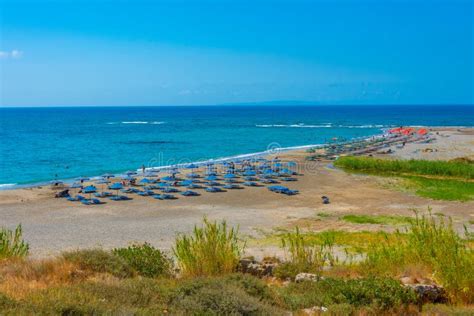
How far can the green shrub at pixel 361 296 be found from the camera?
7391mm

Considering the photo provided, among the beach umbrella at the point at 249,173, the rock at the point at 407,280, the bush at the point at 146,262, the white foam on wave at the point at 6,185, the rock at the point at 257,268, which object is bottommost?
the white foam on wave at the point at 6,185

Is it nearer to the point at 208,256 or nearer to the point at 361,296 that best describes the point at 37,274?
the point at 208,256

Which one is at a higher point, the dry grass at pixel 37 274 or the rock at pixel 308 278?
the dry grass at pixel 37 274

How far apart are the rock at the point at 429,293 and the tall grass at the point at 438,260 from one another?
12 centimetres

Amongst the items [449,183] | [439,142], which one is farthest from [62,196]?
[439,142]

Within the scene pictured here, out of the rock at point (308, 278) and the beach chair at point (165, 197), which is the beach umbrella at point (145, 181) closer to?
the beach chair at point (165, 197)

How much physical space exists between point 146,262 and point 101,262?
0.95 metres

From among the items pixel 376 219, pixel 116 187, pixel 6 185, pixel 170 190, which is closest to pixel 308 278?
pixel 376 219

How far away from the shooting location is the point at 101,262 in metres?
9.64

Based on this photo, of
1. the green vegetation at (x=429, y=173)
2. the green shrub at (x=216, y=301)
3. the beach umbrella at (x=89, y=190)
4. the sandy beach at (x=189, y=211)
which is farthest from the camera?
the beach umbrella at (x=89, y=190)

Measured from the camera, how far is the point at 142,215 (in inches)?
1045

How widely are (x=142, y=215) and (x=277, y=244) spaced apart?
10350 millimetres

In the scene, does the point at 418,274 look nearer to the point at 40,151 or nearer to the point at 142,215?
the point at 142,215

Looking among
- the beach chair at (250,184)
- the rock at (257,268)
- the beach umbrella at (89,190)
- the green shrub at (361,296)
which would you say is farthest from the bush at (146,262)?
the beach chair at (250,184)
